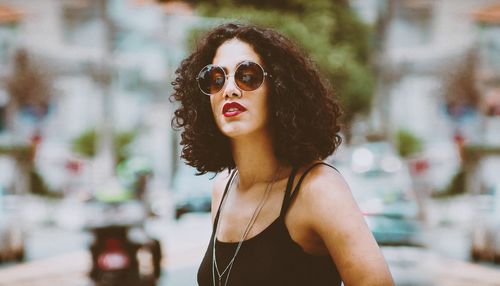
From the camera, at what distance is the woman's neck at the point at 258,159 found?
1.63m

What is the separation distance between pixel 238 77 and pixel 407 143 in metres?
19.8

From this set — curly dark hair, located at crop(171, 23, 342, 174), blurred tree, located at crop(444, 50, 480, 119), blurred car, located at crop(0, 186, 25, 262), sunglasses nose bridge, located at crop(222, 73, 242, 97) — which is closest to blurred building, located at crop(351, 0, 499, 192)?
blurred tree, located at crop(444, 50, 480, 119)

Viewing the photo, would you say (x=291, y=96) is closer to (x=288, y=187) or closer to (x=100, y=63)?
(x=288, y=187)

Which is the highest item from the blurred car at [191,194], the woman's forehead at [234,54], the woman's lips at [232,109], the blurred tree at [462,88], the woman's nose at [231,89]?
the woman's forehead at [234,54]

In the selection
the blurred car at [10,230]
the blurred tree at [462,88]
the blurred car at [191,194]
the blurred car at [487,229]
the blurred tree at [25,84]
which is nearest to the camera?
the blurred car at [487,229]

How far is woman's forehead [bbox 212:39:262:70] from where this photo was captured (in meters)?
1.63

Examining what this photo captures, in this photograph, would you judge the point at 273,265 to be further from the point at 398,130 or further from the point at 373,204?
the point at 398,130

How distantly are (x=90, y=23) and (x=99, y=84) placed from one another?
6.21ft

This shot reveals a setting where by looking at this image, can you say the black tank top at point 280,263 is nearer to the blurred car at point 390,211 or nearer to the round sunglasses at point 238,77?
the round sunglasses at point 238,77

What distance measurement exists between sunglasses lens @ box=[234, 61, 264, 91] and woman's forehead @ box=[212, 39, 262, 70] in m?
0.03

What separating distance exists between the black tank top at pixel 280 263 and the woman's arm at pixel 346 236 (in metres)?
0.07

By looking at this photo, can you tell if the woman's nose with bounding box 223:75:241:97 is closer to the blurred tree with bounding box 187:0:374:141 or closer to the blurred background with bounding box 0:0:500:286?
the blurred background with bounding box 0:0:500:286

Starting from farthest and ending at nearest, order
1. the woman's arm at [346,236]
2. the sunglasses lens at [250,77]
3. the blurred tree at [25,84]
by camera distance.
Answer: the blurred tree at [25,84]
the sunglasses lens at [250,77]
the woman's arm at [346,236]

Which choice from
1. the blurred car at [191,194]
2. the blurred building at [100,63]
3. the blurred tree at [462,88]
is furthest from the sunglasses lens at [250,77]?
the blurred car at [191,194]
